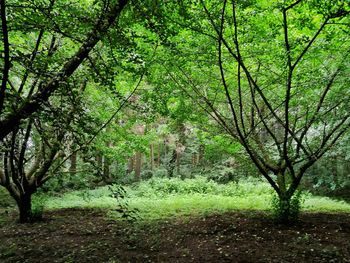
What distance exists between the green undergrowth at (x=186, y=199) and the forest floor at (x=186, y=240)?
41.5 inches

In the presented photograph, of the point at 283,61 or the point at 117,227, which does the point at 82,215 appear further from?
the point at 283,61

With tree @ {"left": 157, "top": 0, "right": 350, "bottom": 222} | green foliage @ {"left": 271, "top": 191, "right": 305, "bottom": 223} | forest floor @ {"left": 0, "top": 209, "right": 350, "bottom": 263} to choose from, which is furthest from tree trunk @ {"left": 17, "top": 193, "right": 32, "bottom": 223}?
green foliage @ {"left": 271, "top": 191, "right": 305, "bottom": 223}

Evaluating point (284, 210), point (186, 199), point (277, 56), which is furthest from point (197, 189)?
point (277, 56)

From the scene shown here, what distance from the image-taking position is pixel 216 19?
433cm

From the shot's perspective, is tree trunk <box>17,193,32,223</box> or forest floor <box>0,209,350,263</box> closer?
forest floor <box>0,209,350,263</box>

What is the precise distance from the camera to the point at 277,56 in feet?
14.4

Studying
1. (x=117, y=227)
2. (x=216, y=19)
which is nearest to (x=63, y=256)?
(x=117, y=227)

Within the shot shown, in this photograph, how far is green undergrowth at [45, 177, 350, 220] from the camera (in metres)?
7.64

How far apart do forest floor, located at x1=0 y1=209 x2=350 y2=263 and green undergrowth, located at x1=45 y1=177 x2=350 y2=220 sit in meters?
1.06

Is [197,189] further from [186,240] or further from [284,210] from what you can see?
[186,240]

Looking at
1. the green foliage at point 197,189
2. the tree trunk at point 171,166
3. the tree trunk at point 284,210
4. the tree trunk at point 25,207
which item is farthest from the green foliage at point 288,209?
the tree trunk at point 171,166

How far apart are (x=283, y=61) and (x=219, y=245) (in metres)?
2.99

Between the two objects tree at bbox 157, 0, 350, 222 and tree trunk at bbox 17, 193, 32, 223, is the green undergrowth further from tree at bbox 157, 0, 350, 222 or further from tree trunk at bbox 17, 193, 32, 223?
tree at bbox 157, 0, 350, 222

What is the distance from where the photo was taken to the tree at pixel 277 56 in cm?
406
